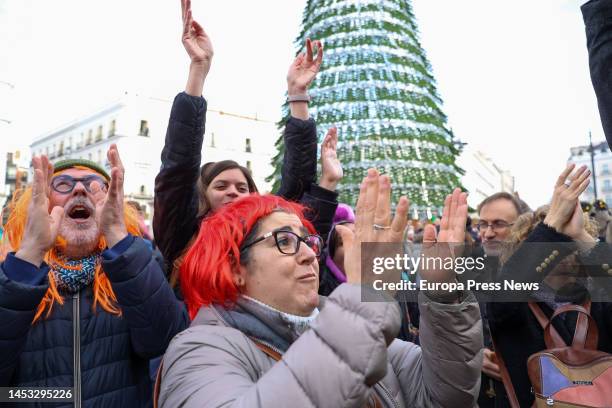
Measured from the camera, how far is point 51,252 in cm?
A: 222

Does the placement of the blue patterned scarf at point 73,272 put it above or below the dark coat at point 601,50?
below

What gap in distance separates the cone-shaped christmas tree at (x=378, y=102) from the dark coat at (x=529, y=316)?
14.7 ft

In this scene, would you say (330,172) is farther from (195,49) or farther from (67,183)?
(67,183)

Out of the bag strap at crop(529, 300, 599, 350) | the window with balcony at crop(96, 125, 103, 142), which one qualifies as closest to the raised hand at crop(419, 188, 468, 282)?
the bag strap at crop(529, 300, 599, 350)

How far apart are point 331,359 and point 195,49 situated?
213cm

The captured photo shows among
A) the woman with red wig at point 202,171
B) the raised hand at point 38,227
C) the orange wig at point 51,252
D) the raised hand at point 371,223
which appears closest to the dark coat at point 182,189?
the woman with red wig at point 202,171

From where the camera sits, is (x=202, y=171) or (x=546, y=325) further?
(x=202, y=171)

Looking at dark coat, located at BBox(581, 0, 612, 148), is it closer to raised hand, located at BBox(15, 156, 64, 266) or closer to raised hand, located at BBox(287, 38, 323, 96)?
raised hand, located at BBox(15, 156, 64, 266)

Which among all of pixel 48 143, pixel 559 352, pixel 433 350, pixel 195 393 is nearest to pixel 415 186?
pixel 559 352

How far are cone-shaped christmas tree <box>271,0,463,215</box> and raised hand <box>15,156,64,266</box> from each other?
5.25m

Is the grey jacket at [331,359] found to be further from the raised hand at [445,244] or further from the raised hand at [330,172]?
the raised hand at [330,172]

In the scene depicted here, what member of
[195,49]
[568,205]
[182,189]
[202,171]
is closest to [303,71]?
[195,49]

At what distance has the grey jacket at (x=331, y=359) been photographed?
1120 millimetres

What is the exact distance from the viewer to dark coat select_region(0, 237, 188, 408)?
1.85m
